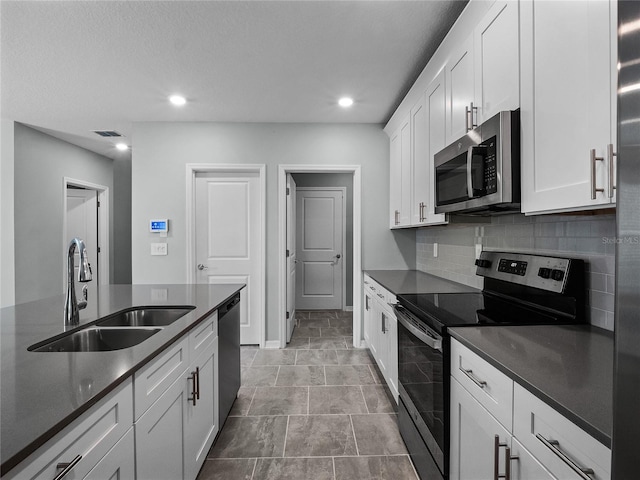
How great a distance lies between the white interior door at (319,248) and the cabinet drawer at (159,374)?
411 centimetres

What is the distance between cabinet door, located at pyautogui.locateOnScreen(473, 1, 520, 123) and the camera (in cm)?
137

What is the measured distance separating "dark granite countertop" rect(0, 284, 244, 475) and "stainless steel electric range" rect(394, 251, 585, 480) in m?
1.08

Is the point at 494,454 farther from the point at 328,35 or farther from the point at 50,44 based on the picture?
the point at 50,44

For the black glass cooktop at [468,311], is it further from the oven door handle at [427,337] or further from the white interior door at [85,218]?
the white interior door at [85,218]

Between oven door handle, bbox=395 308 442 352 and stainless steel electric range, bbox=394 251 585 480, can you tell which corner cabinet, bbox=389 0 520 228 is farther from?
oven door handle, bbox=395 308 442 352

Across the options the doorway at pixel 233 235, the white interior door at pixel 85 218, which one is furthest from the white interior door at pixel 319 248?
the white interior door at pixel 85 218

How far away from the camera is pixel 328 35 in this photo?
7.09ft

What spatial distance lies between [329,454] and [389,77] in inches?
108

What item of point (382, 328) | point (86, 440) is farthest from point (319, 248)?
point (86, 440)

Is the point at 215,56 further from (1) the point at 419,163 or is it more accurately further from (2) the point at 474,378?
(2) the point at 474,378

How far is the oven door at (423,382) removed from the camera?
1.39 metres

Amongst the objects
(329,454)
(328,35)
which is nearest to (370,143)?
(328,35)

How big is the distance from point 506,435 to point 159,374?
1159 mm

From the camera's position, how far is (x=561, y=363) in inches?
38.9
